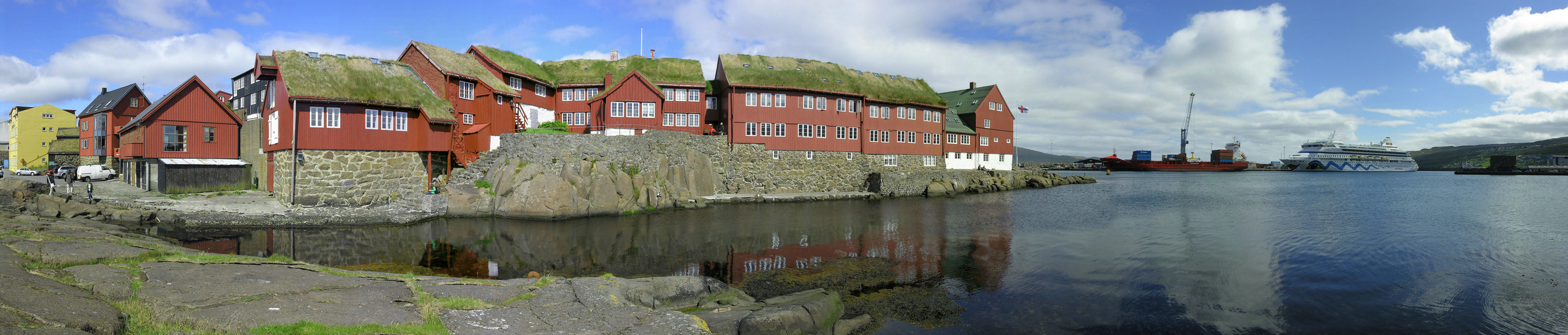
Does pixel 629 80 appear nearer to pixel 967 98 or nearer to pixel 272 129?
pixel 272 129

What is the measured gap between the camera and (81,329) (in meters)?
6.33

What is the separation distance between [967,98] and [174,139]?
65755mm

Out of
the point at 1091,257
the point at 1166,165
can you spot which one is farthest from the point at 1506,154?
the point at 1091,257

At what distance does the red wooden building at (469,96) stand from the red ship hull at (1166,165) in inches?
4485

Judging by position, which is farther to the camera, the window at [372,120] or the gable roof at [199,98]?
the gable roof at [199,98]

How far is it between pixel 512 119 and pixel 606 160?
877 cm

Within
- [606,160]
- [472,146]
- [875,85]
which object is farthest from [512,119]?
[875,85]

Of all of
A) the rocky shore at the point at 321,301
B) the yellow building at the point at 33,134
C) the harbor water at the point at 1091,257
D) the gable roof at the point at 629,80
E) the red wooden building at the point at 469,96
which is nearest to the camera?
the rocky shore at the point at 321,301

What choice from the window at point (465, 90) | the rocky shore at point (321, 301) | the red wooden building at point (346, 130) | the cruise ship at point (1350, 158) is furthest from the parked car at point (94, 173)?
the cruise ship at point (1350, 158)

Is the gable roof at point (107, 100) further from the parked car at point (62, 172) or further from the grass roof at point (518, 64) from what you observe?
the grass roof at point (518, 64)

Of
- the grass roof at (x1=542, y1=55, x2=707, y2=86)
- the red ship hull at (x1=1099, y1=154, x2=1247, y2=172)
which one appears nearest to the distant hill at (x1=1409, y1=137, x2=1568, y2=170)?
the red ship hull at (x1=1099, y1=154, x2=1247, y2=172)

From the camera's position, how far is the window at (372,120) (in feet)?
101

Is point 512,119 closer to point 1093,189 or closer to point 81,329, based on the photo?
point 81,329

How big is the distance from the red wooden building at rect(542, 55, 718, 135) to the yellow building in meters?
58.0
